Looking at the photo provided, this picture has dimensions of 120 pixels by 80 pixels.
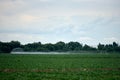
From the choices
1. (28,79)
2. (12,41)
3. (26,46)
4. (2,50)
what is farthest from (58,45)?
(28,79)

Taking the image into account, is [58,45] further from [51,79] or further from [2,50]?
[51,79]

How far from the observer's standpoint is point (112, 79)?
68.4ft

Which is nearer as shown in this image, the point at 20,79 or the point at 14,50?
the point at 20,79

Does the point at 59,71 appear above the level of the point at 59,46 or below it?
below

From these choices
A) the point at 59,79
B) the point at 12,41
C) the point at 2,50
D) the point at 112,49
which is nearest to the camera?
the point at 59,79

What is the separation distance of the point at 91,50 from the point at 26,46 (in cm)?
5513

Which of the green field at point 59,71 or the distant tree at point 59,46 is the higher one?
the distant tree at point 59,46

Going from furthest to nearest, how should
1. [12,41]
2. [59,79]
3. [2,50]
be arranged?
[12,41]
[2,50]
[59,79]

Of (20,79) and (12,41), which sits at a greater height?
(12,41)

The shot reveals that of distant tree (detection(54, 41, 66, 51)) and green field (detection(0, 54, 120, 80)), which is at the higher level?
distant tree (detection(54, 41, 66, 51))

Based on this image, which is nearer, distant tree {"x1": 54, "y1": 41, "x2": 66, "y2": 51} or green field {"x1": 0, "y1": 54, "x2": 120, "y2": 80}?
green field {"x1": 0, "y1": 54, "x2": 120, "y2": 80}

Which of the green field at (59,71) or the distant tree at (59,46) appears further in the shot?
the distant tree at (59,46)

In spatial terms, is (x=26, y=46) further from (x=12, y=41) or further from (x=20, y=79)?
(x=20, y=79)

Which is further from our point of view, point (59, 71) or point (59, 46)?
point (59, 46)
